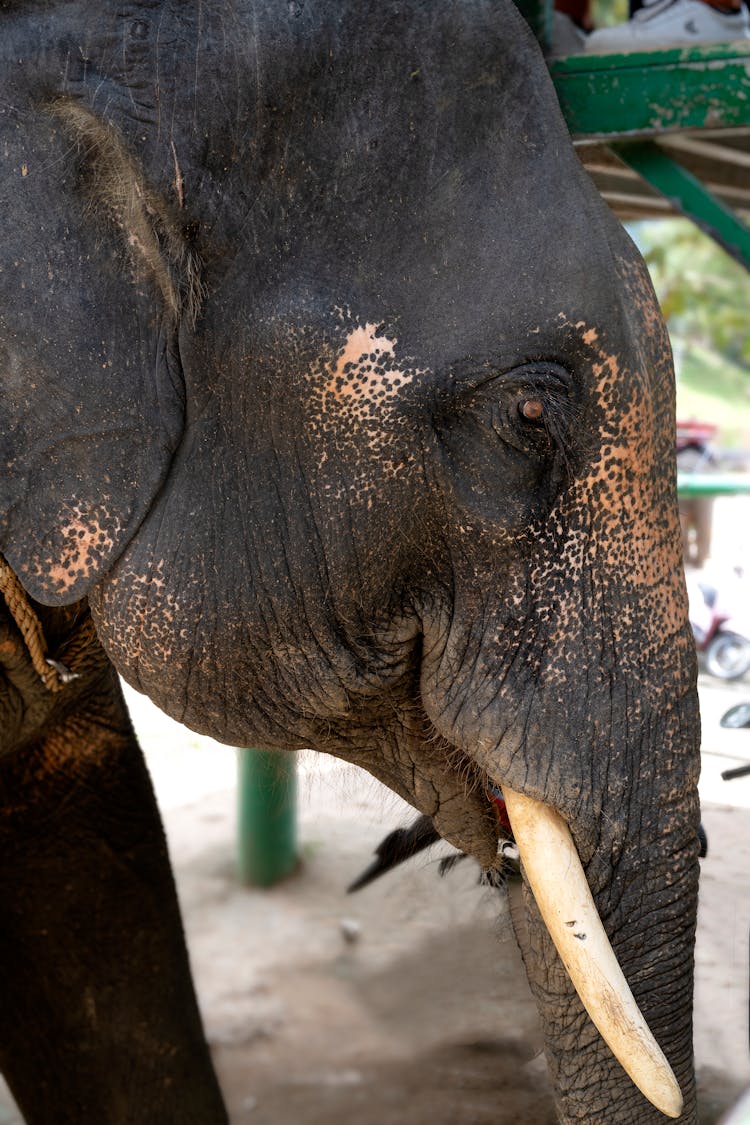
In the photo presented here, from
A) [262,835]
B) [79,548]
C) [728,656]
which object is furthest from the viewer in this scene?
[728,656]

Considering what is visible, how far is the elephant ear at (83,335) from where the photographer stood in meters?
1.51

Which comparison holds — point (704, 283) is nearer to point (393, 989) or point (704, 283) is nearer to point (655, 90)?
point (393, 989)

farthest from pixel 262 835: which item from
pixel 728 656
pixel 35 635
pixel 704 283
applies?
pixel 704 283

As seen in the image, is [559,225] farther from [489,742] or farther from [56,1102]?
[56,1102]

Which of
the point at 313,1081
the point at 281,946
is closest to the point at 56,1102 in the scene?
the point at 313,1081

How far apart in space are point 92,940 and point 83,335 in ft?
4.36

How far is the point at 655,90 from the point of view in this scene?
7.39ft

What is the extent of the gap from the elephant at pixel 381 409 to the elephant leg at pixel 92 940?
A: 854 mm

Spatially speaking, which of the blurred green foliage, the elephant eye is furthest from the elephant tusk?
the blurred green foliage

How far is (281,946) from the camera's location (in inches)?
146

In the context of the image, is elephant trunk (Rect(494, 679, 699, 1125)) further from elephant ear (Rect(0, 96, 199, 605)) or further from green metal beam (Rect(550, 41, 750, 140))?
green metal beam (Rect(550, 41, 750, 140))

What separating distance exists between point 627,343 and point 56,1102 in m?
1.81

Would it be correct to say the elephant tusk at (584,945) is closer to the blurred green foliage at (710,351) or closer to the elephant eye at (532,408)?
the elephant eye at (532,408)

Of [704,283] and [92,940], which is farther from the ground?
[92,940]
